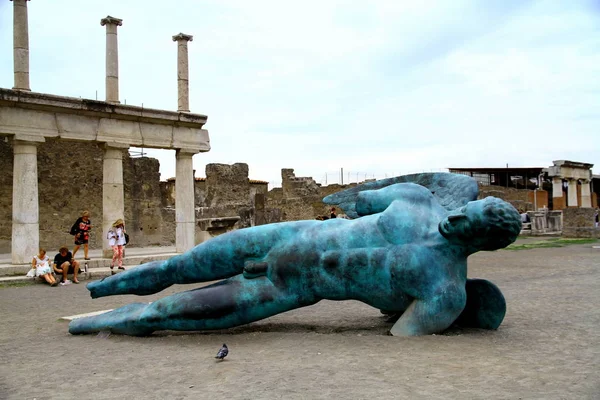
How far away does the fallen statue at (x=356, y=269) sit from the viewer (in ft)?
12.2

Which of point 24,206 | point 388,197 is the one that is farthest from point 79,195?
point 388,197

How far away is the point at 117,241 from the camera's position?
1166cm

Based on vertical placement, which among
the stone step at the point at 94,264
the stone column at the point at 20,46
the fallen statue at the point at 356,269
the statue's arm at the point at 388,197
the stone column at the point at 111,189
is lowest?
the stone step at the point at 94,264

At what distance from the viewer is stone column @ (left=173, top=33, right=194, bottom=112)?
1409cm

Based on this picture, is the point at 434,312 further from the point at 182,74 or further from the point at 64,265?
the point at 182,74

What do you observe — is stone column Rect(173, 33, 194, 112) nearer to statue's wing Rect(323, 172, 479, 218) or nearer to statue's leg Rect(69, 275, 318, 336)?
statue's wing Rect(323, 172, 479, 218)

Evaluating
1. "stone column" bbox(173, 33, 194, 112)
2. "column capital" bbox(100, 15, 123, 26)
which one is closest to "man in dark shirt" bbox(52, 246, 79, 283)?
"stone column" bbox(173, 33, 194, 112)

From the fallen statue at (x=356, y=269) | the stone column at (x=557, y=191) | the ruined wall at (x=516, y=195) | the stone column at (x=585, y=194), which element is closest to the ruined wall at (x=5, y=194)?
the fallen statue at (x=356, y=269)

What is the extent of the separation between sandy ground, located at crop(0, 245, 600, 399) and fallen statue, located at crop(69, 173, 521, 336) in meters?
0.17

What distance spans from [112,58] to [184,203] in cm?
366

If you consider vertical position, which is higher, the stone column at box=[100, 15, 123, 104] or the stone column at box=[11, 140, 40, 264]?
the stone column at box=[100, 15, 123, 104]

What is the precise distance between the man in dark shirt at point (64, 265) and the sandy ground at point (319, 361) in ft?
15.9

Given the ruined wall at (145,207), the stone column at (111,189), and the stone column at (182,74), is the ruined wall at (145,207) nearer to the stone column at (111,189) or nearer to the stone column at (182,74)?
the stone column at (182,74)

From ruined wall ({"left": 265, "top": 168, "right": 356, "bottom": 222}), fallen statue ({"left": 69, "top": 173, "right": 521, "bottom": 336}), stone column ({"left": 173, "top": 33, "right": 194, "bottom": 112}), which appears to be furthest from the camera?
ruined wall ({"left": 265, "top": 168, "right": 356, "bottom": 222})
